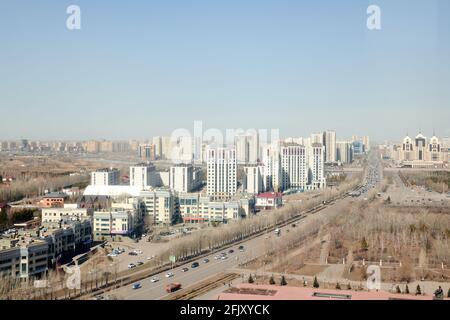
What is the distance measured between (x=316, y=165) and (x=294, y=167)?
748mm

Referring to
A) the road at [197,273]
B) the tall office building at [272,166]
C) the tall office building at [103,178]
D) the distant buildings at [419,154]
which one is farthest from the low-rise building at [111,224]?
the distant buildings at [419,154]

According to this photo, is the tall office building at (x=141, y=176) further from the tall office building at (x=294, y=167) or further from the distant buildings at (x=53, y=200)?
the tall office building at (x=294, y=167)

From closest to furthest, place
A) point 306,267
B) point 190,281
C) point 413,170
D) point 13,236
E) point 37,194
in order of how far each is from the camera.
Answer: point 190,281, point 306,267, point 13,236, point 37,194, point 413,170

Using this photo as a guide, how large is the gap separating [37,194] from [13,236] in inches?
181

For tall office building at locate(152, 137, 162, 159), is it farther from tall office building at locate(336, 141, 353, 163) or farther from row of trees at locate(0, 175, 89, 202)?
tall office building at locate(336, 141, 353, 163)

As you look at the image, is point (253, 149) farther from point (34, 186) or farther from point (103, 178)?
point (34, 186)

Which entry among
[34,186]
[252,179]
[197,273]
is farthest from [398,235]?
[34,186]

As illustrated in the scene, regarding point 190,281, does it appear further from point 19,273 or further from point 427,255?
point 427,255

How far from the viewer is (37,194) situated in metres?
8.93

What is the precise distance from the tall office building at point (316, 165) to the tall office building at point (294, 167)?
320 millimetres

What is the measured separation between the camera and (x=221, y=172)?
888 centimetres

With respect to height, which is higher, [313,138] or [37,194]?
[313,138]
